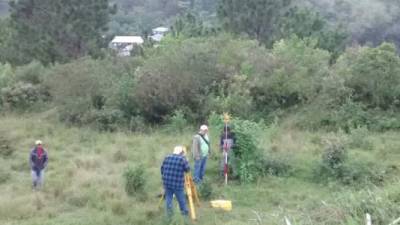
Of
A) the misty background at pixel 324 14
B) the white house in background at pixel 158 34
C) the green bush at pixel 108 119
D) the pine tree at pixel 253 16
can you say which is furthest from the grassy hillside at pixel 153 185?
the misty background at pixel 324 14

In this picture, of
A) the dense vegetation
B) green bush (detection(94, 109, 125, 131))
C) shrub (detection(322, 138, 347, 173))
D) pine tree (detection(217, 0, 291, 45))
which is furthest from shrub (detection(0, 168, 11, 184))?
pine tree (detection(217, 0, 291, 45))

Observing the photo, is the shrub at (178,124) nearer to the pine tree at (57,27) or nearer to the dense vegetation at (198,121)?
the dense vegetation at (198,121)

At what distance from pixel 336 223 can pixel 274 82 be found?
15.8m

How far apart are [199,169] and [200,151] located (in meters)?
0.49

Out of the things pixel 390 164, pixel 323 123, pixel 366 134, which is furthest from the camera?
pixel 323 123

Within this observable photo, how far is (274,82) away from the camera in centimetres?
2214

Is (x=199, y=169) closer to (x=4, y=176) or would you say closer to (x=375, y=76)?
(x=4, y=176)

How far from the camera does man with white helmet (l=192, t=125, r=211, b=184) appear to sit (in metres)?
13.6

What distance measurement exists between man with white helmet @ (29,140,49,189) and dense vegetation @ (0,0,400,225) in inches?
16.2

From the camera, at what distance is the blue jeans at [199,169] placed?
45.0ft

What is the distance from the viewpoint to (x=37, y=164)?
1378 cm

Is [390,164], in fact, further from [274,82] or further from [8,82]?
[8,82]

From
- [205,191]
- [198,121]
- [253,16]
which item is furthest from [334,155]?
[253,16]

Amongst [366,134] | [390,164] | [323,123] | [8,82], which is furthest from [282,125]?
[8,82]
